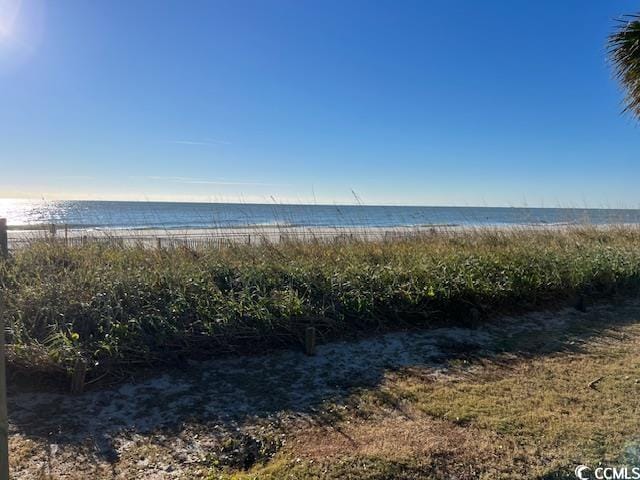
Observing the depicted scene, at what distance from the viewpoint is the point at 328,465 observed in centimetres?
250

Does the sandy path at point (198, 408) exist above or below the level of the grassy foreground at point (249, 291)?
below

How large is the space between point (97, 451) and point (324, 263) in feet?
12.5

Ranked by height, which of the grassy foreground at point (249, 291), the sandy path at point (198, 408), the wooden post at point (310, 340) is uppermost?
the grassy foreground at point (249, 291)

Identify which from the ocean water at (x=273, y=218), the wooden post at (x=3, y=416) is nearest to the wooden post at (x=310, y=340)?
the wooden post at (x=3, y=416)

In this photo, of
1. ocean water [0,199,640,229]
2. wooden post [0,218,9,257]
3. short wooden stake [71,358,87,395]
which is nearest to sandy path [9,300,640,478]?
short wooden stake [71,358,87,395]

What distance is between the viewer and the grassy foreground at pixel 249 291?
3936mm

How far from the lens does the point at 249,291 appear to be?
4.89 metres

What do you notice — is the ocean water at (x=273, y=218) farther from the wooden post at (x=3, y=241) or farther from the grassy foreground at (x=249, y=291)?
the wooden post at (x=3, y=241)

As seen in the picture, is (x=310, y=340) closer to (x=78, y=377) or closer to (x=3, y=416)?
(x=78, y=377)

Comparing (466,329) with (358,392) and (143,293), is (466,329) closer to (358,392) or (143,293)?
(358,392)

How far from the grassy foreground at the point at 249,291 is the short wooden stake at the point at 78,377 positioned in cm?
12

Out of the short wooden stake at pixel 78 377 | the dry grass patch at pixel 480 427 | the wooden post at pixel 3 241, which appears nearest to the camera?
the dry grass patch at pixel 480 427

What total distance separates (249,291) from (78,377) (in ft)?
6.33

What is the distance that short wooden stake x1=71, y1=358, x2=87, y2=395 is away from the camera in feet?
11.1
